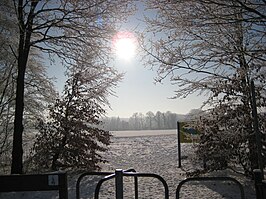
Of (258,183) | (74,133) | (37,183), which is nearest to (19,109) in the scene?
(74,133)

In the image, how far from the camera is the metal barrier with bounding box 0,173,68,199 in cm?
360

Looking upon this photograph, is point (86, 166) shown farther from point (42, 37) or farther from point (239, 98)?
point (239, 98)

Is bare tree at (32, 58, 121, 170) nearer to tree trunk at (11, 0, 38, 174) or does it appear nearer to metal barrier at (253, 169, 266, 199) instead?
tree trunk at (11, 0, 38, 174)

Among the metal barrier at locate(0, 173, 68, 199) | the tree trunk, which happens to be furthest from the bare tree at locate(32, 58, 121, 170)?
the metal barrier at locate(0, 173, 68, 199)

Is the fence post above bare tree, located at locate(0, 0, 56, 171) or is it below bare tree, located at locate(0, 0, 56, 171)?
below

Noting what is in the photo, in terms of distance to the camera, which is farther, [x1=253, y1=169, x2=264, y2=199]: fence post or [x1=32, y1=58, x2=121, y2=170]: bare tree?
[x1=32, y1=58, x2=121, y2=170]: bare tree

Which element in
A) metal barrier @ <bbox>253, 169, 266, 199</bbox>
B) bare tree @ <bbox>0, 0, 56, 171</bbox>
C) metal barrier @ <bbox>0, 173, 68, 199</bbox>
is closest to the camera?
→ metal barrier @ <bbox>253, 169, 266, 199</bbox>

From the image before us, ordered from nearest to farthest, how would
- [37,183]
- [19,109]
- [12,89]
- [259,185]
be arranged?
[259,185] < [37,183] < [19,109] < [12,89]

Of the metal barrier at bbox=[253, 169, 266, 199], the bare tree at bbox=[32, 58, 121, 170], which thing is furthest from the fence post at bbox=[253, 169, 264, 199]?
the bare tree at bbox=[32, 58, 121, 170]

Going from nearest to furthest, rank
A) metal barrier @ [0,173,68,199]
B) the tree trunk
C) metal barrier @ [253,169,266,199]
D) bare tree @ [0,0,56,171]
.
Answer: metal barrier @ [253,169,266,199], metal barrier @ [0,173,68,199], the tree trunk, bare tree @ [0,0,56,171]

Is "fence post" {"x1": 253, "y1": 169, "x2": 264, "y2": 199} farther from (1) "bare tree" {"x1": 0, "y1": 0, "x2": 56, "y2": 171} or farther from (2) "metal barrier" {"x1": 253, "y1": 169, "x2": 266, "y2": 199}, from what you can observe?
(1) "bare tree" {"x1": 0, "y1": 0, "x2": 56, "y2": 171}

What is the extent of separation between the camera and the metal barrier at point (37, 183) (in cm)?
360

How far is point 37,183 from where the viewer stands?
3678 mm

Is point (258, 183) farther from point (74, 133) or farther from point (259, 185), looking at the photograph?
point (74, 133)
